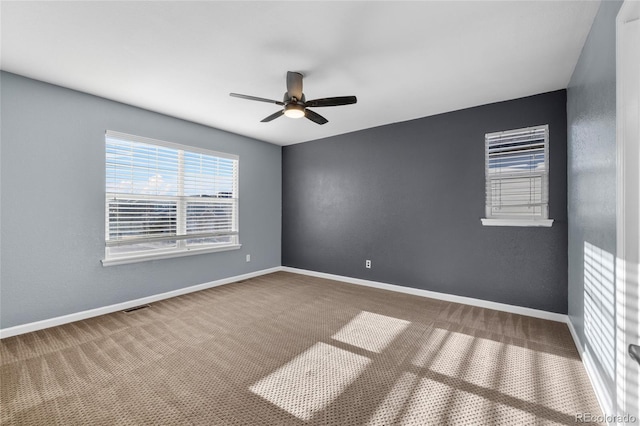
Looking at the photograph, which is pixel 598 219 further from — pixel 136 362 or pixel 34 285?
pixel 34 285

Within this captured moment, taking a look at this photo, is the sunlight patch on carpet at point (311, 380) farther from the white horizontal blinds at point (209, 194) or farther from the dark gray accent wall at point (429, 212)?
the white horizontal blinds at point (209, 194)

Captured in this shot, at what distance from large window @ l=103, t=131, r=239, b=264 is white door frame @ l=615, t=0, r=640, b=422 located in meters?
4.38

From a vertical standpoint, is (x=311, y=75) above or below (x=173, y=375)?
above

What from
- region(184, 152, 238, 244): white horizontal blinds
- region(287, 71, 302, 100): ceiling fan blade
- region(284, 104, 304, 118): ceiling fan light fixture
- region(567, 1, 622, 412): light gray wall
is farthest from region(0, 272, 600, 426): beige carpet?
region(287, 71, 302, 100): ceiling fan blade

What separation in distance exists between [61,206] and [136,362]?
6.55ft

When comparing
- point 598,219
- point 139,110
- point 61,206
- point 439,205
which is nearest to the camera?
point 598,219

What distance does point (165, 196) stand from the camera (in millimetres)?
3920

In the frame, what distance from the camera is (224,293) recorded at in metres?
4.12

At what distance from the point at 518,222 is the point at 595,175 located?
58.8 inches

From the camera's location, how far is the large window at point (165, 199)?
3.46 meters

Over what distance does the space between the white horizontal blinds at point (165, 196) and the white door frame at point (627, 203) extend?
4.43m

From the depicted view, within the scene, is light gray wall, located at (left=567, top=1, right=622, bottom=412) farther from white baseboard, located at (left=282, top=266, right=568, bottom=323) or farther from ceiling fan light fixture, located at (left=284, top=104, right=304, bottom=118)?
ceiling fan light fixture, located at (left=284, top=104, right=304, bottom=118)

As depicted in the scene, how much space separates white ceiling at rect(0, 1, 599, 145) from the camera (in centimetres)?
190

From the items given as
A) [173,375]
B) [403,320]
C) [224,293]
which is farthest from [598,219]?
[224,293]
